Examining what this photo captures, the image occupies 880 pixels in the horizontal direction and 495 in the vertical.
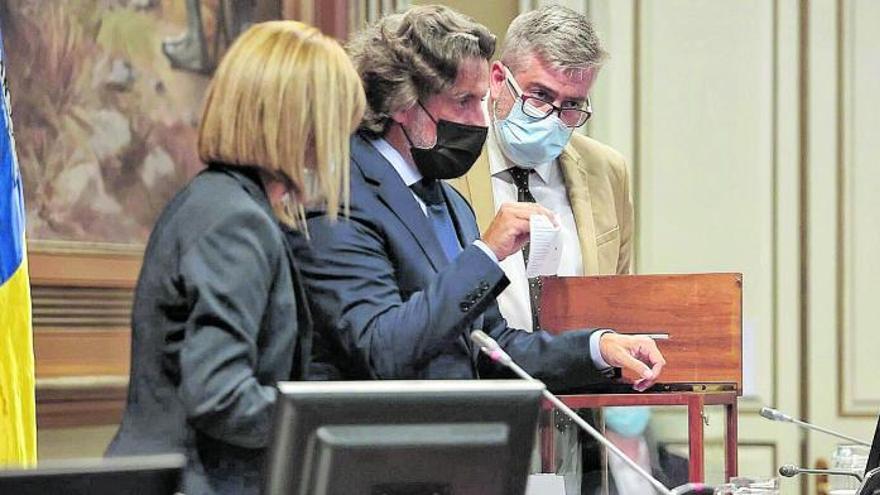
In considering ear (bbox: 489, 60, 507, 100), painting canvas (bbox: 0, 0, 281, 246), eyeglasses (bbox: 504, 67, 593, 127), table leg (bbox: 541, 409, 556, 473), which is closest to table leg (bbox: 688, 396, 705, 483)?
table leg (bbox: 541, 409, 556, 473)

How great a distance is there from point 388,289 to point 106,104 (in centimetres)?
140

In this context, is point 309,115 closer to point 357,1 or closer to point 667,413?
point 667,413

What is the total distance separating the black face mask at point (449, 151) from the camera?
2.79 meters

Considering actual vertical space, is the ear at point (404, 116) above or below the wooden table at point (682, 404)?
Answer: above

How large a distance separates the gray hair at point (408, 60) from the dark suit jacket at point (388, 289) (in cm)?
11

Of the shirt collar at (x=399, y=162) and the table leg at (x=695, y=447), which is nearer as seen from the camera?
the table leg at (x=695, y=447)

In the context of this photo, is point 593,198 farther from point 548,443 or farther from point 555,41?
point 548,443

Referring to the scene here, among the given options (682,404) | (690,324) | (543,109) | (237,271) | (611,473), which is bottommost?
(611,473)

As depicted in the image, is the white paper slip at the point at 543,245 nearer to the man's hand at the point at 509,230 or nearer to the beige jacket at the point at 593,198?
the man's hand at the point at 509,230

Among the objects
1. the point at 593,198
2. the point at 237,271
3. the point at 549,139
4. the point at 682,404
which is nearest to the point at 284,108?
the point at 237,271

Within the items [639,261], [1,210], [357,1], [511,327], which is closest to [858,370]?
[639,261]

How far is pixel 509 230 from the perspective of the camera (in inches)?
106

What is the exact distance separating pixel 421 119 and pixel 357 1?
6.57 ft

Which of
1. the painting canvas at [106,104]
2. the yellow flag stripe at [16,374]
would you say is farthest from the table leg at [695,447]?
the painting canvas at [106,104]
